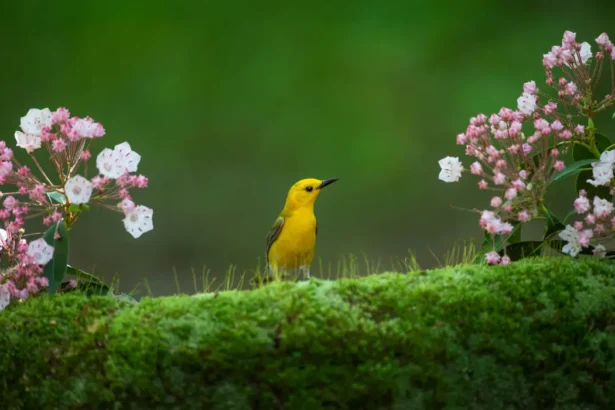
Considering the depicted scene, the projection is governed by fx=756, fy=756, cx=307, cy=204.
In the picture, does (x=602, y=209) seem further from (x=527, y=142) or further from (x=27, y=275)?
(x=27, y=275)

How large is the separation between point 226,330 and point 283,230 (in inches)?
39.4

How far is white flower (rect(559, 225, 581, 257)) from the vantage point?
2.44 metres

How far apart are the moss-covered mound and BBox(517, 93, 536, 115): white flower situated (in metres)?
0.65

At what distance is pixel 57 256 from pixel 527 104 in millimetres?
1668

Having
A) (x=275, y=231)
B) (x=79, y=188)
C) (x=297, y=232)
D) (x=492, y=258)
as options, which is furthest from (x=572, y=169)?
(x=79, y=188)

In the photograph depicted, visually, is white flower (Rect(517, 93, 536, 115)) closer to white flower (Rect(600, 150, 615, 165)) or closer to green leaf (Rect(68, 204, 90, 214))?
white flower (Rect(600, 150, 615, 165))

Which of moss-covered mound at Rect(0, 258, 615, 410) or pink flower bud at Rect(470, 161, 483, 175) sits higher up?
pink flower bud at Rect(470, 161, 483, 175)

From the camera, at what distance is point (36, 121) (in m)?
2.40

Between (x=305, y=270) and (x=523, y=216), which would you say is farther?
(x=305, y=270)

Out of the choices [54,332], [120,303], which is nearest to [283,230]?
[120,303]

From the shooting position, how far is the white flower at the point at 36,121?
7.82 ft

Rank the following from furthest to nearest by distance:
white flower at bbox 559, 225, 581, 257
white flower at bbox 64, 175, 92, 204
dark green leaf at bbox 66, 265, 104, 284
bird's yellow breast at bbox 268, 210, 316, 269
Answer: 1. bird's yellow breast at bbox 268, 210, 316, 269
2. dark green leaf at bbox 66, 265, 104, 284
3. white flower at bbox 559, 225, 581, 257
4. white flower at bbox 64, 175, 92, 204

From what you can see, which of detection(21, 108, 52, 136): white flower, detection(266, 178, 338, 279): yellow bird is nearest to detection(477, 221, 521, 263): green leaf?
detection(266, 178, 338, 279): yellow bird

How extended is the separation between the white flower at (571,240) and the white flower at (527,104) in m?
0.45
